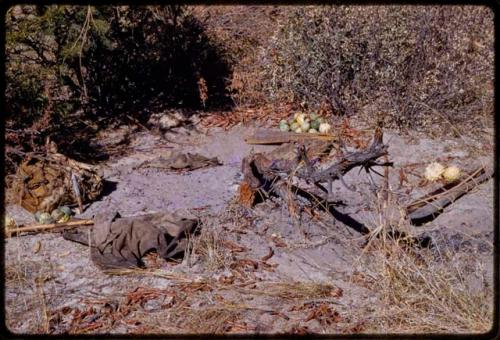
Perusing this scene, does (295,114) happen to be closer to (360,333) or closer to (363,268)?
(363,268)

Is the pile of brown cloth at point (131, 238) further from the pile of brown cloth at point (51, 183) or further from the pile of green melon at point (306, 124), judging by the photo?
the pile of green melon at point (306, 124)

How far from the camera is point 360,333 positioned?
138 inches

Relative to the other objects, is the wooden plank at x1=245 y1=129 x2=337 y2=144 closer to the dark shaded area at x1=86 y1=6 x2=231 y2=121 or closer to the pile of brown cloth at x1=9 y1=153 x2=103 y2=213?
the dark shaded area at x1=86 y1=6 x2=231 y2=121

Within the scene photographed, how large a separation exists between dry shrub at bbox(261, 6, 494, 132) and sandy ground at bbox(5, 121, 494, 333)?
1374 mm

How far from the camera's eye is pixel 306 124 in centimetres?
712

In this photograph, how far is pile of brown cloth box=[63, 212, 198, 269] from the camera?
14.4ft

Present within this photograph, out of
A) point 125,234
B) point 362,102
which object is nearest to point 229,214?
point 125,234

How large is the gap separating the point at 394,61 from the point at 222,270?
3.94 m

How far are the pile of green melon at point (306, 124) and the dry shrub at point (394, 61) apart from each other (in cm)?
37

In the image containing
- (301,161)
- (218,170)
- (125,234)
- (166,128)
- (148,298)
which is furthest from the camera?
(166,128)

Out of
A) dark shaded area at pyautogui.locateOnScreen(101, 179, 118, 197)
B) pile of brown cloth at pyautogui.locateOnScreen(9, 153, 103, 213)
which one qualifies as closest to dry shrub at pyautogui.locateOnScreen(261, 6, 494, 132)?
dark shaded area at pyautogui.locateOnScreen(101, 179, 118, 197)

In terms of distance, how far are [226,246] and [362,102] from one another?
3555mm

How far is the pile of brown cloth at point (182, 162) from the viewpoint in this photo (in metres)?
6.23

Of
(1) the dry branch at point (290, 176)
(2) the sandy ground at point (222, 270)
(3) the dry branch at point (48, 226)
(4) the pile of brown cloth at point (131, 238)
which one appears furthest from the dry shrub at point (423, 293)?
(3) the dry branch at point (48, 226)
